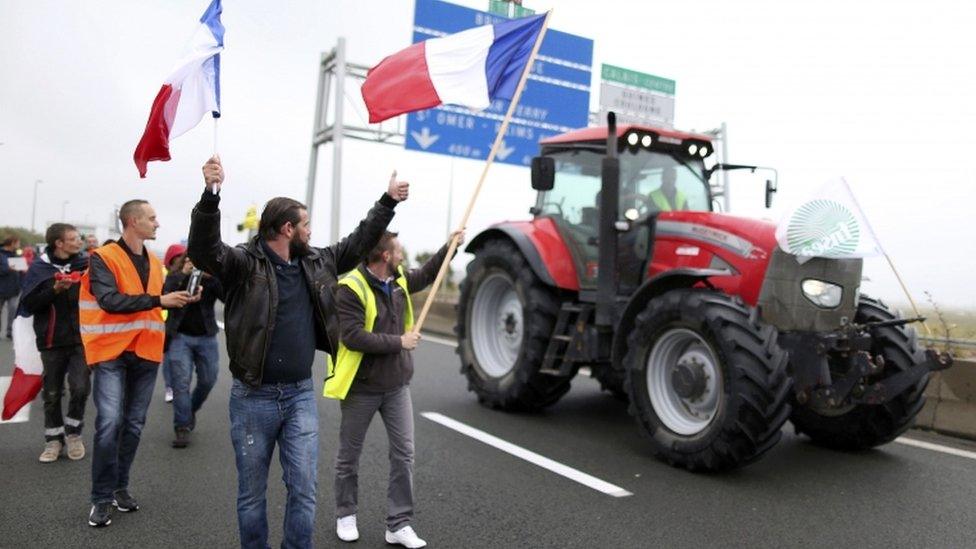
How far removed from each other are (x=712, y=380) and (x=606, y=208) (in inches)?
71.8

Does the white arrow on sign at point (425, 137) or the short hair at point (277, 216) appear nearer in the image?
the short hair at point (277, 216)

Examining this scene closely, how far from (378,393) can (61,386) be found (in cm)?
304

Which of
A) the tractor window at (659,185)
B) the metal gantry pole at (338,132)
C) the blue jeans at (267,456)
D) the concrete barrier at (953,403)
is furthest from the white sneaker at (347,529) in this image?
the metal gantry pole at (338,132)

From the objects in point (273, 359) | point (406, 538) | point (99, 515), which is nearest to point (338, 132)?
point (99, 515)

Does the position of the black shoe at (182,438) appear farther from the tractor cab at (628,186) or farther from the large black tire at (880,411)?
the large black tire at (880,411)

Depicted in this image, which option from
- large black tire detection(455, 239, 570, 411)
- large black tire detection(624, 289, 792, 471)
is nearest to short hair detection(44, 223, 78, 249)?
large black tire detection(455, 239, 570, 411)

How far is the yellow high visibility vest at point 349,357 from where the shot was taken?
4152 mm

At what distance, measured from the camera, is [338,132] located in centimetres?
1584

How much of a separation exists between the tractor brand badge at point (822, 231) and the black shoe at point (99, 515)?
463 centimetres

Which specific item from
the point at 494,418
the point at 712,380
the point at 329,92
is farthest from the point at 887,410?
the point at 329,92

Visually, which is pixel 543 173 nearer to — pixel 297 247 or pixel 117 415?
pixel 297 247

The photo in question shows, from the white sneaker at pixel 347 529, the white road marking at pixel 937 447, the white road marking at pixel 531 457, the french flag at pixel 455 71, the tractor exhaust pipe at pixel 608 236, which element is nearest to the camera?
the white sneaker at pixel 347 529

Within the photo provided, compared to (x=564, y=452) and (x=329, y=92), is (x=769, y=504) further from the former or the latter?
(x=329, y=92)

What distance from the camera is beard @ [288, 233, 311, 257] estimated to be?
3.53m
